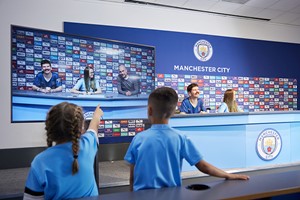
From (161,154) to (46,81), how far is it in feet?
7.72

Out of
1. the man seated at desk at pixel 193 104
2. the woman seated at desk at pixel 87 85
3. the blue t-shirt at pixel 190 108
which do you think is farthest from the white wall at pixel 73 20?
the blue t-shirt at pixel 190 108

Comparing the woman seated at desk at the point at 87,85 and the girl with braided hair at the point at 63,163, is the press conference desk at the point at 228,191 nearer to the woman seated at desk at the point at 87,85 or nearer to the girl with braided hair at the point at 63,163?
the girl with braided hair at the point at 63,163

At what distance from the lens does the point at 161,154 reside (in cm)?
119

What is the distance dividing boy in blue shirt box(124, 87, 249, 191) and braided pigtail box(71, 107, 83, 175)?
30 centimetres

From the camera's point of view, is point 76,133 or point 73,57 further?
point 73,57

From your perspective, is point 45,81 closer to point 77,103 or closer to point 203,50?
point 77,103

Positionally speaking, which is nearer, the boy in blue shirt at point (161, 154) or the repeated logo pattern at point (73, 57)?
the boy in blue shirt at point (161, 154)

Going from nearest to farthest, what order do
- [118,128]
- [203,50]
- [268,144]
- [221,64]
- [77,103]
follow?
1. [268,144]
2. [77,103]
3. [118,128]
4. [203,50]
5. [221,64]

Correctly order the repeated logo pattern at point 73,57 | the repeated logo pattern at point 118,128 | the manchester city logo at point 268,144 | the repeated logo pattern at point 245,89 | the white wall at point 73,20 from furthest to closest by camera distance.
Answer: the repeated logo pattern at point 245,89 → the repeated logo pattern at point 118,128 → the white wall at point 73,20 → the repeated logo pattern at point 73,57 → the manchester city logo at point 268,144

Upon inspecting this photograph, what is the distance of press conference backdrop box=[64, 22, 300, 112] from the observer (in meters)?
4.41

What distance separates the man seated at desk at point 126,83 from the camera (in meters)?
3.71

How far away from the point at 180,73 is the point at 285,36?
2831 mm

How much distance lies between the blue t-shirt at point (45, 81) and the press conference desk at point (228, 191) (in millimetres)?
2323

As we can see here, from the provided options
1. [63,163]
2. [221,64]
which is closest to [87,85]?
[63,163]
